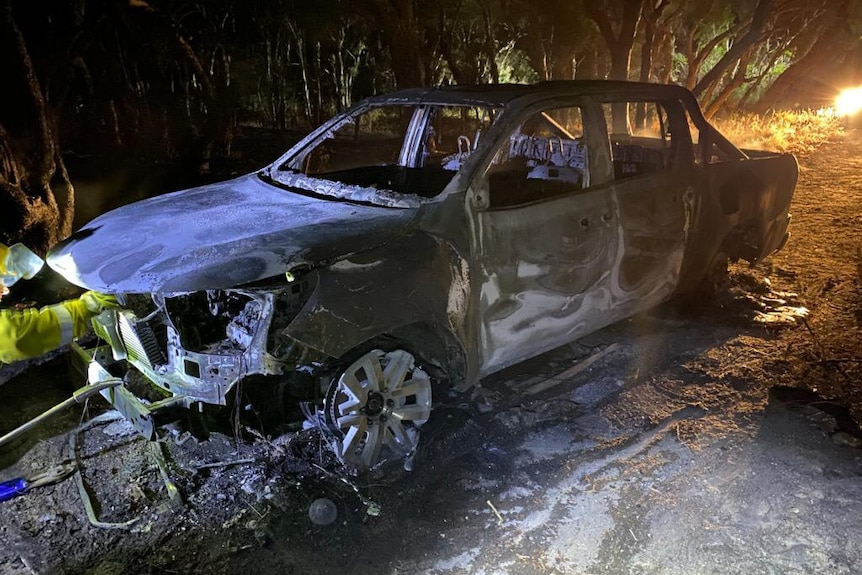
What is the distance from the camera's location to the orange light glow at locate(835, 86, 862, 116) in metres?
19.1

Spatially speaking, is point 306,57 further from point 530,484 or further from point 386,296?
point 530,484

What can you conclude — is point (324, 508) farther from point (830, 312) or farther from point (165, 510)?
point (830, 312)

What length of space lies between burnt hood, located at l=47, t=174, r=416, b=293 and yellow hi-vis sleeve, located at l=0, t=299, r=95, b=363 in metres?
0.19

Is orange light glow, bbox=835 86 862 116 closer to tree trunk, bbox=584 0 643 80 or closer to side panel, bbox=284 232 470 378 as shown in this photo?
tree trunk, bbox=584 0 643 80

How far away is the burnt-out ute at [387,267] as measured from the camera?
2.86 meters

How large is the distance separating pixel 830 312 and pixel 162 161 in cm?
1371

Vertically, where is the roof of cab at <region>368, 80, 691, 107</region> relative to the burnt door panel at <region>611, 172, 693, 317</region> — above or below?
above

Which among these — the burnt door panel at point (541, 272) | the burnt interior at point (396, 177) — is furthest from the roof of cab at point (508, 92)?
the burnt door panel at point (541, 272)

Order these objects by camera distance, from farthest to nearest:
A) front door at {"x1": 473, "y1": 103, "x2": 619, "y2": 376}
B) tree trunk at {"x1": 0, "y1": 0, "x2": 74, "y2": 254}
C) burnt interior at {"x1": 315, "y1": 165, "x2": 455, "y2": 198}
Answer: tree trunk at {"x1": 0, "y1": 0, "x2": 74, "y2": 254} → burnt interior at {"x1": 315, "y1": 165, "x2": 455, "y2": 198} → front door at {"x1": 473, "y1": 103, "x2": 619, "y2": 376}

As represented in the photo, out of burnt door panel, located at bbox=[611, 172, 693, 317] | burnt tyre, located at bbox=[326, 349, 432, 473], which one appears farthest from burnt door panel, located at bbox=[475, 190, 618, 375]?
burnt tyre, located at bbox=[326, 349, 432, 473]

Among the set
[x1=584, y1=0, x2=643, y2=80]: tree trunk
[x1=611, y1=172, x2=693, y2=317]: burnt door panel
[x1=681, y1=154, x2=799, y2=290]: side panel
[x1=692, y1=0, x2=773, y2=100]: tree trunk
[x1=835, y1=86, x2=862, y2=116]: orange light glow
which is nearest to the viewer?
[x1=611, y1=172, x2=693, y2=317]: burnt door panel

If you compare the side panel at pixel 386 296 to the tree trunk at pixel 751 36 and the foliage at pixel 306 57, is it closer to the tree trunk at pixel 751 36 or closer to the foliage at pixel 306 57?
the foliage at pixel 306 57

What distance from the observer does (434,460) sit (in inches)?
138

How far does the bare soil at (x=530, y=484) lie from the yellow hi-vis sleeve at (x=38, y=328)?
29.6 inches
